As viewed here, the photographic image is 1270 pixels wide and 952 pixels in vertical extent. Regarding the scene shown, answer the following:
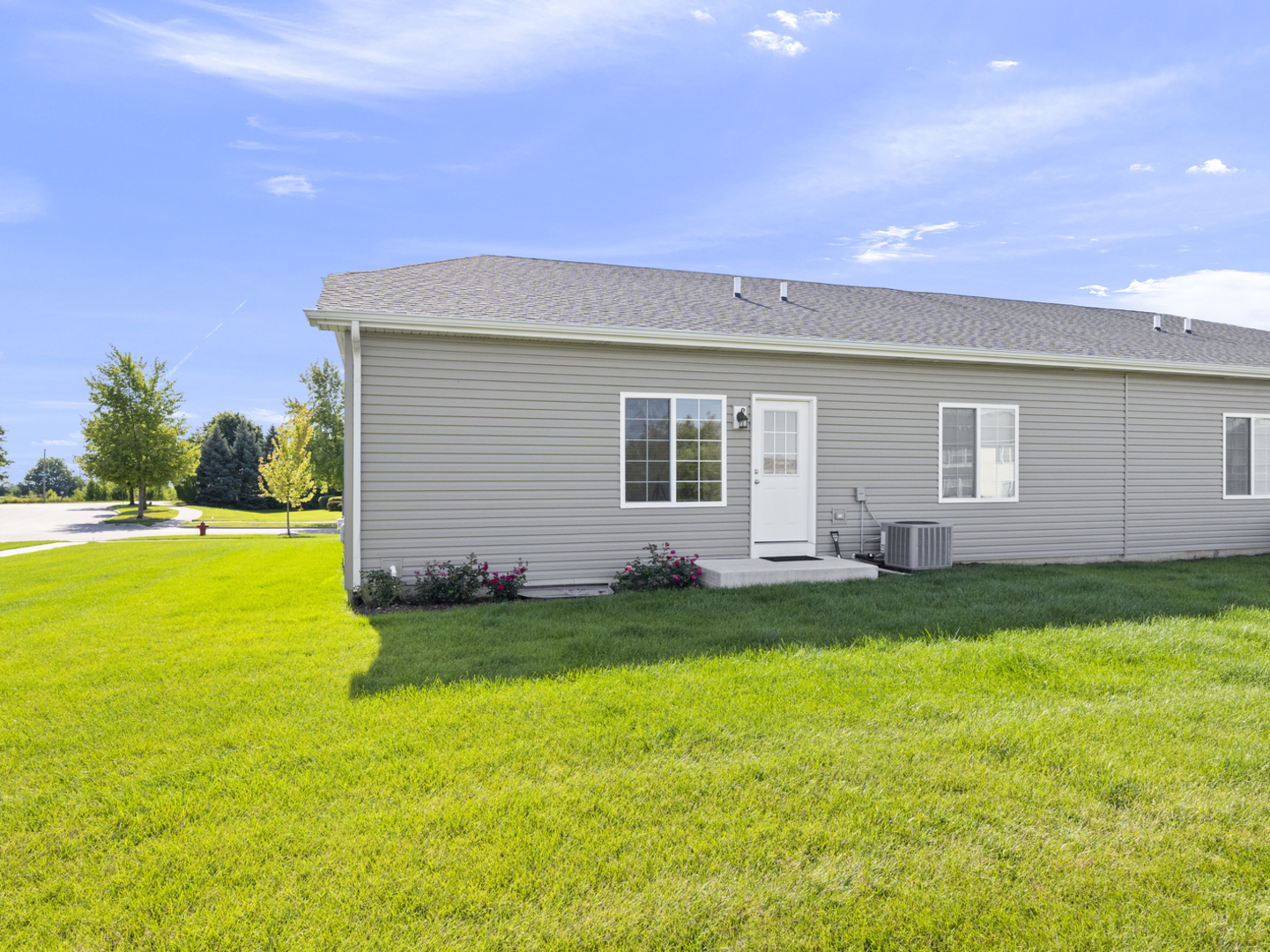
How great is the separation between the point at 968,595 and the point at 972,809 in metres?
4.90

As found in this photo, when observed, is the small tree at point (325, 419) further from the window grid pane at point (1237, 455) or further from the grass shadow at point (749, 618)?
the window grid pane at point (1237, 455)

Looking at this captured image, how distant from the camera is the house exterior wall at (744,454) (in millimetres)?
7648

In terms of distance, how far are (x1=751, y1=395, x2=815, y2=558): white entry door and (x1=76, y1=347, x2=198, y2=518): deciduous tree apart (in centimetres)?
3030

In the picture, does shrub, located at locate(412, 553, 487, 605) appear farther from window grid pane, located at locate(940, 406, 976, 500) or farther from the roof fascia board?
window grid pane, located at locate(940, 406, 976, 500)

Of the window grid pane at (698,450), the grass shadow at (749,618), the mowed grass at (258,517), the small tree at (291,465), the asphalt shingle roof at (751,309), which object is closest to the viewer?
the grass shadow at (749,618)

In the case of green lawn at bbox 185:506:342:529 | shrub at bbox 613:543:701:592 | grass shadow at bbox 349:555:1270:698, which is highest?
shrub at bbox 613:543:701:592

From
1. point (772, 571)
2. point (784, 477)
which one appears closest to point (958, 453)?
point (784, 477)

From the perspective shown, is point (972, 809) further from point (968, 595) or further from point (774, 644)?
point (968, 595)

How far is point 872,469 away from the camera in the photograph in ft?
30.7

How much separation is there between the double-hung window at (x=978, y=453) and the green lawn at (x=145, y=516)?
1172 inches

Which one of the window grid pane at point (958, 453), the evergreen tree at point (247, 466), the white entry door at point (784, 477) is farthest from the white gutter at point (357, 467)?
the evergreen tree at point (247, 466)

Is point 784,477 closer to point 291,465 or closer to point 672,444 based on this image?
point 672,444

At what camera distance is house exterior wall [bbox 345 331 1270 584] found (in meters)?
7.65

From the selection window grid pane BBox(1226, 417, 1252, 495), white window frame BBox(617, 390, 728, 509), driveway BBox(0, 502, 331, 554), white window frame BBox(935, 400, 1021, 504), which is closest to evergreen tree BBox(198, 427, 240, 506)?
driveway BBox(0, 502, 331, 554)
